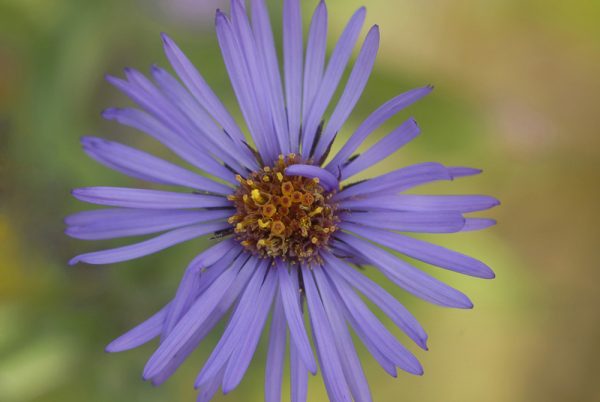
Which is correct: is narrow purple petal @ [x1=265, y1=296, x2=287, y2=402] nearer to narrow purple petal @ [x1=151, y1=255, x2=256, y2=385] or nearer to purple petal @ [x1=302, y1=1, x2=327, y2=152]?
narrow purple petal @ [x1=151, y1=255, x2=256, y2=385]

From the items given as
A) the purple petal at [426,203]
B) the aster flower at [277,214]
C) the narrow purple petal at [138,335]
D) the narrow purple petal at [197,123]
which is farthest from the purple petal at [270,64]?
the narrow purple petal at [138,335]

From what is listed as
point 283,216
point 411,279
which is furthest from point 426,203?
point 283,216

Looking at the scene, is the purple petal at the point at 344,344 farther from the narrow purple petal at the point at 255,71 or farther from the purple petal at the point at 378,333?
the narrow purple petal at the point at 255,71

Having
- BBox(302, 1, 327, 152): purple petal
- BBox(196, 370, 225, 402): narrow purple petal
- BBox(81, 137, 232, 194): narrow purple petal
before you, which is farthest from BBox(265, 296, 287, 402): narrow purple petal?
BBox(302, 1, 327, 152): purple petal

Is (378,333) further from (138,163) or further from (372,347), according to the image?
(138,163)

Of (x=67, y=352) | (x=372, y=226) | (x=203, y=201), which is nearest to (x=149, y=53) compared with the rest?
(x=67, y=352)
